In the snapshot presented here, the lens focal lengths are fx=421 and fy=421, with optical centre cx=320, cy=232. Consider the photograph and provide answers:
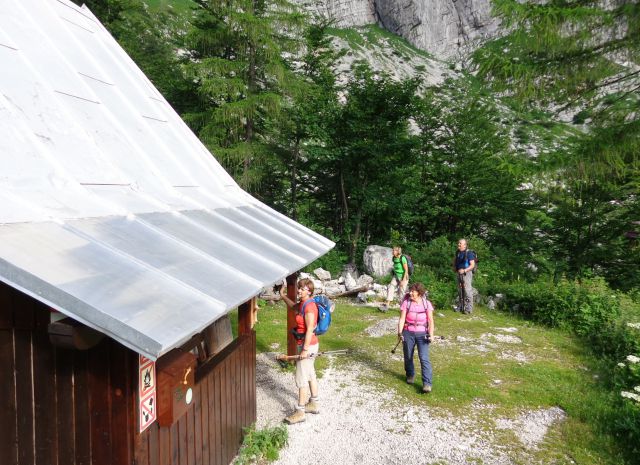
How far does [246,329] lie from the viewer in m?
5.26

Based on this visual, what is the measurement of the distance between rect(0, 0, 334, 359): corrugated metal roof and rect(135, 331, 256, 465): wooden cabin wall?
4.10 feet

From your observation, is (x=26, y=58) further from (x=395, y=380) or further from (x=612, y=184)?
(x=612, y=184)

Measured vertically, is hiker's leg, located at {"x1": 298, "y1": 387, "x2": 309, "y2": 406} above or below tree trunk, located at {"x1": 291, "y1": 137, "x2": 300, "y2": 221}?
below

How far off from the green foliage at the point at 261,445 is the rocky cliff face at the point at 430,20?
91.7m

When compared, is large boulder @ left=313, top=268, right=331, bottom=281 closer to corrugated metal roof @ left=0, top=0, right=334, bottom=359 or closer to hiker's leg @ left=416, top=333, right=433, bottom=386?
hiker's leg @ left=416, top=333, right=433, bottom=386

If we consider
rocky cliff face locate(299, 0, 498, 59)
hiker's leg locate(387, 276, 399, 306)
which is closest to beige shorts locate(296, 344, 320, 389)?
hiker's leg locate(387, 276, 399, 306)

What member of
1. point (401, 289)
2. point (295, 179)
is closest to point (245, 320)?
point (401, 289)

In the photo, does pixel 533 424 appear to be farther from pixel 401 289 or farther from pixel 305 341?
pixel 401 289

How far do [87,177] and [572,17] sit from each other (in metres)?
9.18

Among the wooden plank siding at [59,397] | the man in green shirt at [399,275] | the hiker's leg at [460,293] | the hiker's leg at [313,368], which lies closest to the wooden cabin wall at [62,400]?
the wooden plank siding at [59,397]

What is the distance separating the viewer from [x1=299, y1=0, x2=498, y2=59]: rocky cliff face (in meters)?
85.4

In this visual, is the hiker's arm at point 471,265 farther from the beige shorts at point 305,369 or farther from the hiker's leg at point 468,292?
the beige shorts at point 305,369

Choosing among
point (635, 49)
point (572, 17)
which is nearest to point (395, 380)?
point (572, 17)

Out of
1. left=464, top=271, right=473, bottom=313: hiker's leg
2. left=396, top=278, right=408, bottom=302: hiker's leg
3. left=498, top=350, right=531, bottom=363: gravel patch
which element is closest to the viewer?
left=498, top=350, right=531, bottom=363: gravel patch
